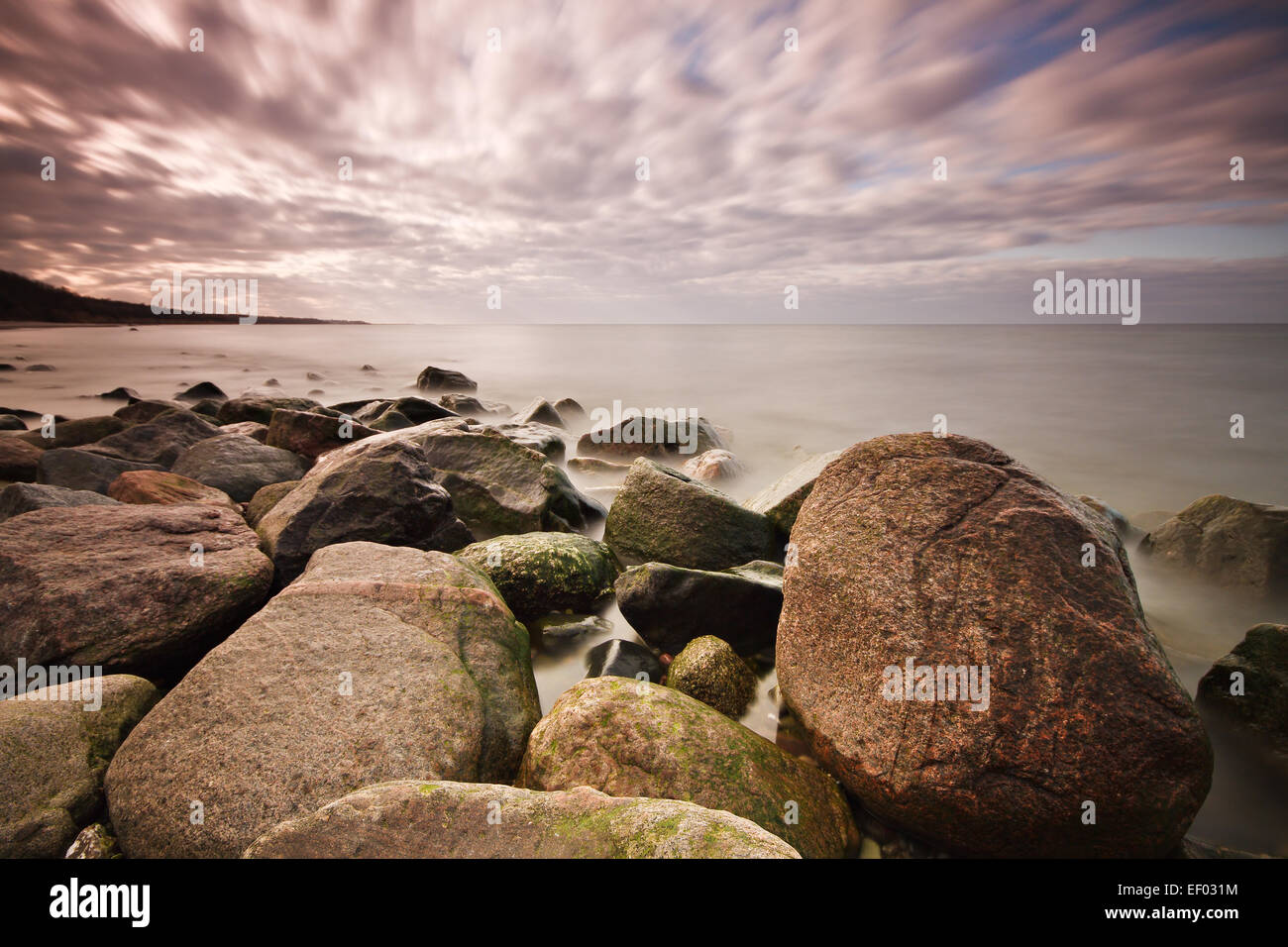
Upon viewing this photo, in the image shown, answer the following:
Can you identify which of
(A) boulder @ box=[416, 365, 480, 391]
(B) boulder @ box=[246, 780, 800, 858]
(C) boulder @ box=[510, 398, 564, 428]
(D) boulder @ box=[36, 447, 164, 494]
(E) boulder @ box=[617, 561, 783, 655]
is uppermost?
(A) boulder @ box=[416, 365, 480, 391]

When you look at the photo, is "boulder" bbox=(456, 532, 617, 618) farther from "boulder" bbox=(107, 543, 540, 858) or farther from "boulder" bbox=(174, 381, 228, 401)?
"boulder" bbox=(174, 381, 228, 401)

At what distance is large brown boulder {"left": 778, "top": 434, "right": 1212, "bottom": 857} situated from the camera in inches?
109

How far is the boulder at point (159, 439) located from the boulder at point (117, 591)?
462cm

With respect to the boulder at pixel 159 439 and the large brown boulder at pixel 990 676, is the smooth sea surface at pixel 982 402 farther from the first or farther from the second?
the boulder at pixel 159 439

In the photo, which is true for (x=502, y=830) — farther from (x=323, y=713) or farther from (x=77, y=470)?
(x=77, y=470)

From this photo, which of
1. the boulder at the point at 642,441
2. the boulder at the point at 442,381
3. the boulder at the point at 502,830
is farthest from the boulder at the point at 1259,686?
the boulder at the point at 442,381

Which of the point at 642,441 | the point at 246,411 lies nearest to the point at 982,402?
the point at 642,441

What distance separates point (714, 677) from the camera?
3.93m

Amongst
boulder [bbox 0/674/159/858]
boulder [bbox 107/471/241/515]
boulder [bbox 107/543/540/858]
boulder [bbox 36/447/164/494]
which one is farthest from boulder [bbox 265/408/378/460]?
boulder [bbox 0/674/159/858]

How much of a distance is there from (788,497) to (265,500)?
5.71m

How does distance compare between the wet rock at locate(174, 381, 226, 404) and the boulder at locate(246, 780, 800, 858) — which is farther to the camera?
the wet rock at locate(174, 381, 226, 404)

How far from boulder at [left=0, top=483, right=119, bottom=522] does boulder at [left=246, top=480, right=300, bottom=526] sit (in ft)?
3.70

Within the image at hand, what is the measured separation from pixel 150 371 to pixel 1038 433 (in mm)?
37559

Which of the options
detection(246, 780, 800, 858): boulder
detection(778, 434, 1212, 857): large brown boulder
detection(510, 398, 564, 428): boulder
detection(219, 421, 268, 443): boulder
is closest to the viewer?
detection(246, 780, 800, 858): boulder
